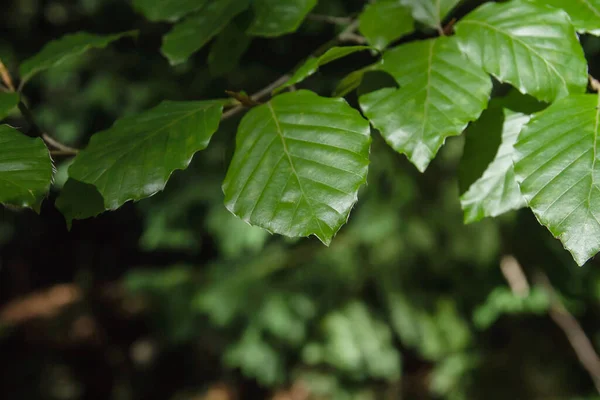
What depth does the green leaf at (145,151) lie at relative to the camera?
77cm

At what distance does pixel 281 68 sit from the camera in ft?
9.34

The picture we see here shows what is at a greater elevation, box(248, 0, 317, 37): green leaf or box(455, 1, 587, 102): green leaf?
box(455, 1, 587, 102): green leaf

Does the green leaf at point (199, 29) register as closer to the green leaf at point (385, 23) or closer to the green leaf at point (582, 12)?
the green leaf at point (385, 23)

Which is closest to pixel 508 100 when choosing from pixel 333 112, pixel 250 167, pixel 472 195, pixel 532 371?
pixel 472 195

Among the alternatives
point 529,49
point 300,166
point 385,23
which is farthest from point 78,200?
point 529,49

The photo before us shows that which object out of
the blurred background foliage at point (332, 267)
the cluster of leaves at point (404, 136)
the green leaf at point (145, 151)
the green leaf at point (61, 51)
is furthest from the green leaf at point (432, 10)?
the blurred background foliage at point (332, 267)

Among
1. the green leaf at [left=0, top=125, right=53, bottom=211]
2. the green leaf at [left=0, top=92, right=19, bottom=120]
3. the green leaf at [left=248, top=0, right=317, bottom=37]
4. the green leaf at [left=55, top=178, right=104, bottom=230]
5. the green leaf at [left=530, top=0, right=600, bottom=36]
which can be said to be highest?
the green leaf at [left=530, top=0, right=600, bottom=36]

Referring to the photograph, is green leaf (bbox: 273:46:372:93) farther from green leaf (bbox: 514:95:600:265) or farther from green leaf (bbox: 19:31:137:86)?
green leaf (bbox: 19:31:137:86)

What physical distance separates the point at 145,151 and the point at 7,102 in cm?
A: 24

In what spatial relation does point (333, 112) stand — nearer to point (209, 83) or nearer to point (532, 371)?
point (209, 83)

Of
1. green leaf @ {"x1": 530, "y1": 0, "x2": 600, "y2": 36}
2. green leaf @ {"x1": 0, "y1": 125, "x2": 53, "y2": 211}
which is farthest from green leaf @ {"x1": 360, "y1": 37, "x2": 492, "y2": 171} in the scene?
green leaf @ {"x1": 0, "y1": 125, "x2": 53, "y2": 211}

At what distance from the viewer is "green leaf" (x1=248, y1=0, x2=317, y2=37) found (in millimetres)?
996

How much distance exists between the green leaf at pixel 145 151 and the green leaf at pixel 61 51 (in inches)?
10.5

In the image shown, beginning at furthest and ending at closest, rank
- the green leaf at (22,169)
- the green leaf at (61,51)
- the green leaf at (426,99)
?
the green leaf at (61,51), the green leaf at (426,99), the green leaf at (22,169)
